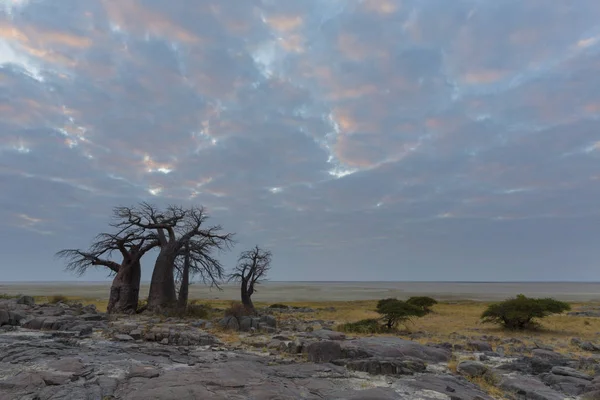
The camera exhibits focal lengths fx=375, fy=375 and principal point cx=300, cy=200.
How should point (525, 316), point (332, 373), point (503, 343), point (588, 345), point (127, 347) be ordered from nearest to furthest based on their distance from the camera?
1. point (332, 373)
2. point (127, 347)
3. point (588, 345)
4. point (503, 343)
5. point (525, 316)

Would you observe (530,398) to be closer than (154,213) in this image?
Yes

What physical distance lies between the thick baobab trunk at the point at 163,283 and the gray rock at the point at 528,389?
1779 cm

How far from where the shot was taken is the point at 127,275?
21.8 metres

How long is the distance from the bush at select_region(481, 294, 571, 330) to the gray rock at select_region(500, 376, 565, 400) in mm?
→ 12945

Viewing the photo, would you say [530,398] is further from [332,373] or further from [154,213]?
[154,213]

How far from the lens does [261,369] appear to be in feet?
29.2

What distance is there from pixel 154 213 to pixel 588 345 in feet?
72.1

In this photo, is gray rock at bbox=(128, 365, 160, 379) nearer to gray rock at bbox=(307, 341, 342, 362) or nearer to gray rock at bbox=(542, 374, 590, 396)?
gray rock at bbox=(307, 341, 342, 362)

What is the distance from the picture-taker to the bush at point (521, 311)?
806 inches

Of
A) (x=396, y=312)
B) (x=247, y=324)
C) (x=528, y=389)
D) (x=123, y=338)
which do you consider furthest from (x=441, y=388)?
(x=396, y=312)

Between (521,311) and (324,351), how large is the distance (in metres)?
15.3

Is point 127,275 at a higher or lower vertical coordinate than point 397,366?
higher

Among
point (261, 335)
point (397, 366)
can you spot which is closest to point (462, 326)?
point (261, 335)

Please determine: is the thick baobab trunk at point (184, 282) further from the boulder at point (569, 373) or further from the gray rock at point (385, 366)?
the boulder at point (569, 373)
